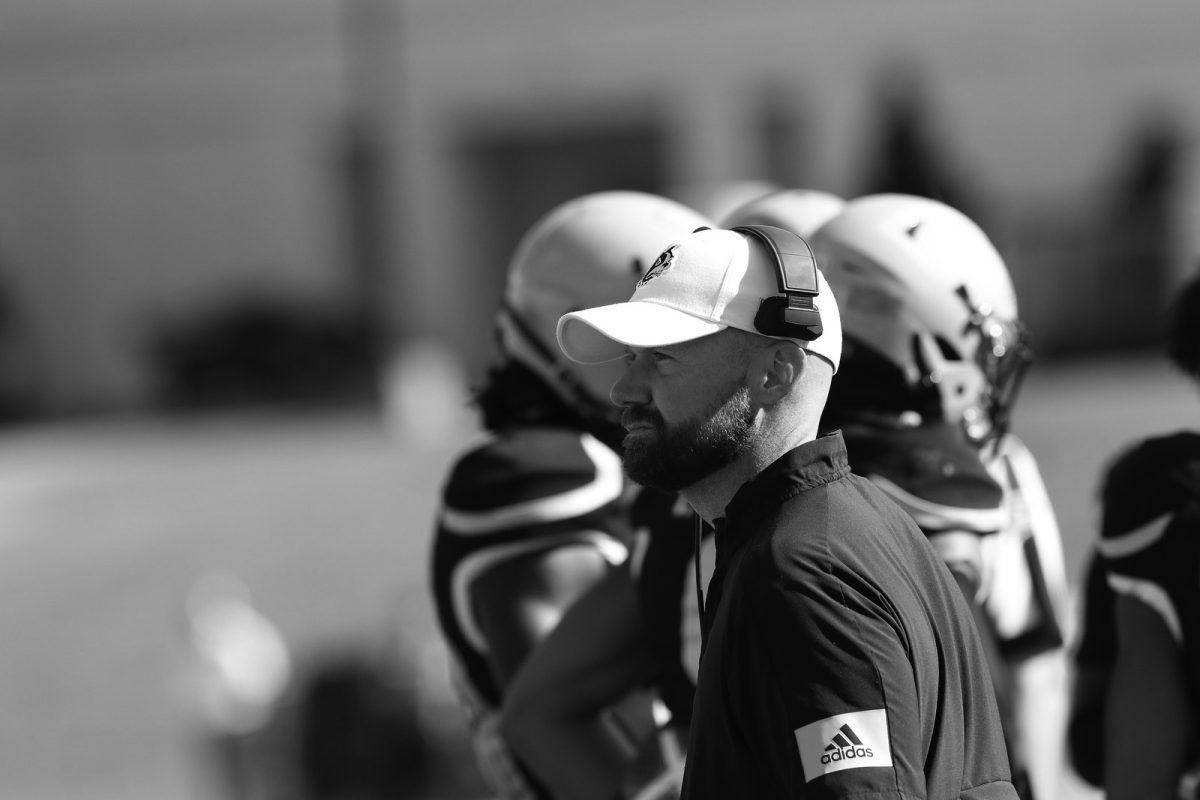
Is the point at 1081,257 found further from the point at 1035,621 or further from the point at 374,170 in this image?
the point at 1035,621

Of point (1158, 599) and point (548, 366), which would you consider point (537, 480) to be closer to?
point (548, 366)

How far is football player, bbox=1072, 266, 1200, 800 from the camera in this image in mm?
2824

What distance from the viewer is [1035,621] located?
10.6 ft

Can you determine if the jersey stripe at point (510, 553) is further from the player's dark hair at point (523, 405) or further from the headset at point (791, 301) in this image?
the headset at point (791, 301)

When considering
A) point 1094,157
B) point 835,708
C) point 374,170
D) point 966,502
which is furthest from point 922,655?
point 374,170

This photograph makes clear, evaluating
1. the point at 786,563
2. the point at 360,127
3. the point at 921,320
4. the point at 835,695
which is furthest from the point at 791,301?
the point at 360,127

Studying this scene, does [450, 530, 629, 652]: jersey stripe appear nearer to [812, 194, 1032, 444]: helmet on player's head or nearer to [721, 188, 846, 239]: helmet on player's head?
[812, 194, 1032, 444]: helmet on player's head

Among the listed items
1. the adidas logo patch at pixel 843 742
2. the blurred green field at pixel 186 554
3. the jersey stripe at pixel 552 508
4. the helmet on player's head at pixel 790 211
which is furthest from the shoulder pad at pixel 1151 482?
the blurred green field at pixel 186 554

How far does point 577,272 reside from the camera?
11.5 ft

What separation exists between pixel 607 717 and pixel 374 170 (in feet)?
62.9

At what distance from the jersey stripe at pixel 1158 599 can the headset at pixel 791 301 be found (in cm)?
94

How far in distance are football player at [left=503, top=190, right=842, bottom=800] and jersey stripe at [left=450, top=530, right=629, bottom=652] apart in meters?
0.17

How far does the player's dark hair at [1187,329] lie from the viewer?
304 cm

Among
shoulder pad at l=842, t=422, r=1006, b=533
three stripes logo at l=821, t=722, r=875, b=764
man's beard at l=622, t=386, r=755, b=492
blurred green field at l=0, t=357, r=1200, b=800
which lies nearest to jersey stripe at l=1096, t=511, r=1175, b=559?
shoulder pad at l=842, t=422, r=1006, b=533
